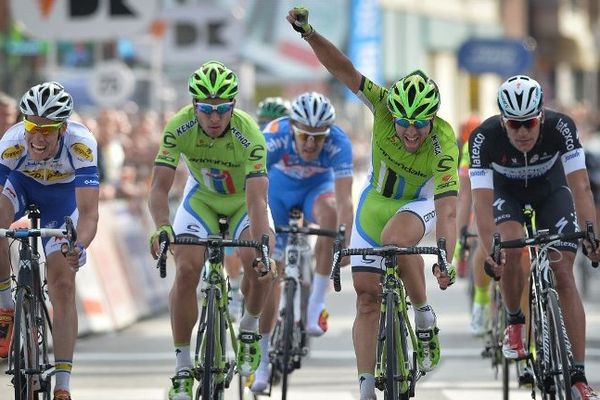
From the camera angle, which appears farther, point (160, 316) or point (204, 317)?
point (160, 316)

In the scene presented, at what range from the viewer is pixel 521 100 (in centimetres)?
980

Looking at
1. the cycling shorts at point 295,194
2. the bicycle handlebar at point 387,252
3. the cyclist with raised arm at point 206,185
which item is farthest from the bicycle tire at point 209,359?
the cycling shorts at point 295,194

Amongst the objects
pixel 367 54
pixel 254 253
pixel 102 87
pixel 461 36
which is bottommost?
pixel 254 253

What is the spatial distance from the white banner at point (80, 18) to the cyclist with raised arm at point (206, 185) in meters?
6.90

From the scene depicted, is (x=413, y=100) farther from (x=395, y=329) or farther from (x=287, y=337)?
(x=287, y=337)

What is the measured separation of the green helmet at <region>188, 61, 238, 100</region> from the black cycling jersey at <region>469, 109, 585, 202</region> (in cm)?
149

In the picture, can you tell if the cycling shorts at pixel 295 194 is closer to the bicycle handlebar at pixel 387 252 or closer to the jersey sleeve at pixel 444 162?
the jersey sleeve at pixel 444 162

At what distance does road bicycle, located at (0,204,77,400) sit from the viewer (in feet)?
31.2

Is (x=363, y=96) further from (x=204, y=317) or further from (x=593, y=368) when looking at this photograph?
(x=593, y=368)

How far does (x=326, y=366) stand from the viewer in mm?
14273

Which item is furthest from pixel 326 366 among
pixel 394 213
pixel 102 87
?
pixel 102 87

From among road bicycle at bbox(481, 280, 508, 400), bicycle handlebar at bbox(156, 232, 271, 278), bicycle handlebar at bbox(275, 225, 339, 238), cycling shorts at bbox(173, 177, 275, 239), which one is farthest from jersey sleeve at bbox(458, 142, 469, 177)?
bicycle handlebar at bbox(156, 232, 271, 278)

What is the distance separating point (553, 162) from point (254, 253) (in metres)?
1.96

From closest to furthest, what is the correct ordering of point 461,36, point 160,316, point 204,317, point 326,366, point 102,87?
point 204,317
point 326,366
point 160,316
point 102,87
point 461,36
